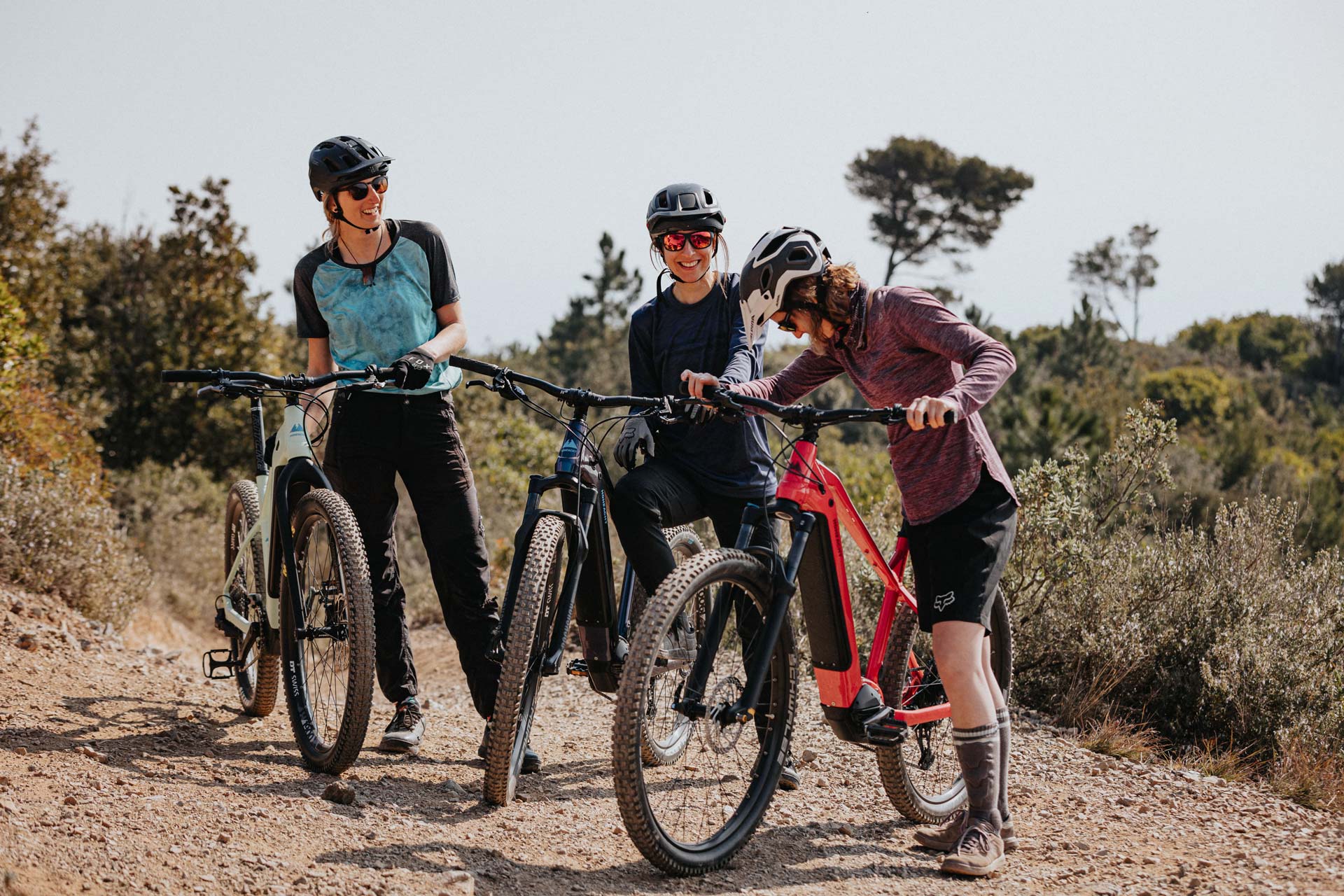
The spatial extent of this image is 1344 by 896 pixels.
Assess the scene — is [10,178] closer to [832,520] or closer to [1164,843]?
[832,520]

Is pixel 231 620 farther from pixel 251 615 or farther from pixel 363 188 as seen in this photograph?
pixel 363 188

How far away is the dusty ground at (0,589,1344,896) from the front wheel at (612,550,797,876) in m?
0.15

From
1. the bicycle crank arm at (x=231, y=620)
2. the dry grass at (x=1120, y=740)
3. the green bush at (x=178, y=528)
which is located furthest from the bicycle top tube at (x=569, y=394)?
the green bush at (x=178, y=528)

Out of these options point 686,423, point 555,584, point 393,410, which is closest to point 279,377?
point 393,410

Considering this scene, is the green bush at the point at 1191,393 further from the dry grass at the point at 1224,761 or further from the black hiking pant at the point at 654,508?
the black hiking pant at the point at 654,508

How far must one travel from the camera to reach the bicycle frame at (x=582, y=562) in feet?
12.0

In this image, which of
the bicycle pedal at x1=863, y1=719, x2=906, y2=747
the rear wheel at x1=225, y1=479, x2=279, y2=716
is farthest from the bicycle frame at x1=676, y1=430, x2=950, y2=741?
the rear wheel at x1=225, y1=479, x2=279, y2=716

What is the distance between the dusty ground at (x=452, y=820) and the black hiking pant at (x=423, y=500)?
0.50 meters

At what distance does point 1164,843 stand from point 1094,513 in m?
2.98

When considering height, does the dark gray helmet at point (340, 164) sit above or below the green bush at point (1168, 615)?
above

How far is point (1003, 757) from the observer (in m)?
3.59

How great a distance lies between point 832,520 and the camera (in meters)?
3.47

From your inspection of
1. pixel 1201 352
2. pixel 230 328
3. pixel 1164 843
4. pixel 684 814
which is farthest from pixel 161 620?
A: pixel 1201 352

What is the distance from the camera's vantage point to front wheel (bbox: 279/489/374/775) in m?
3.71
